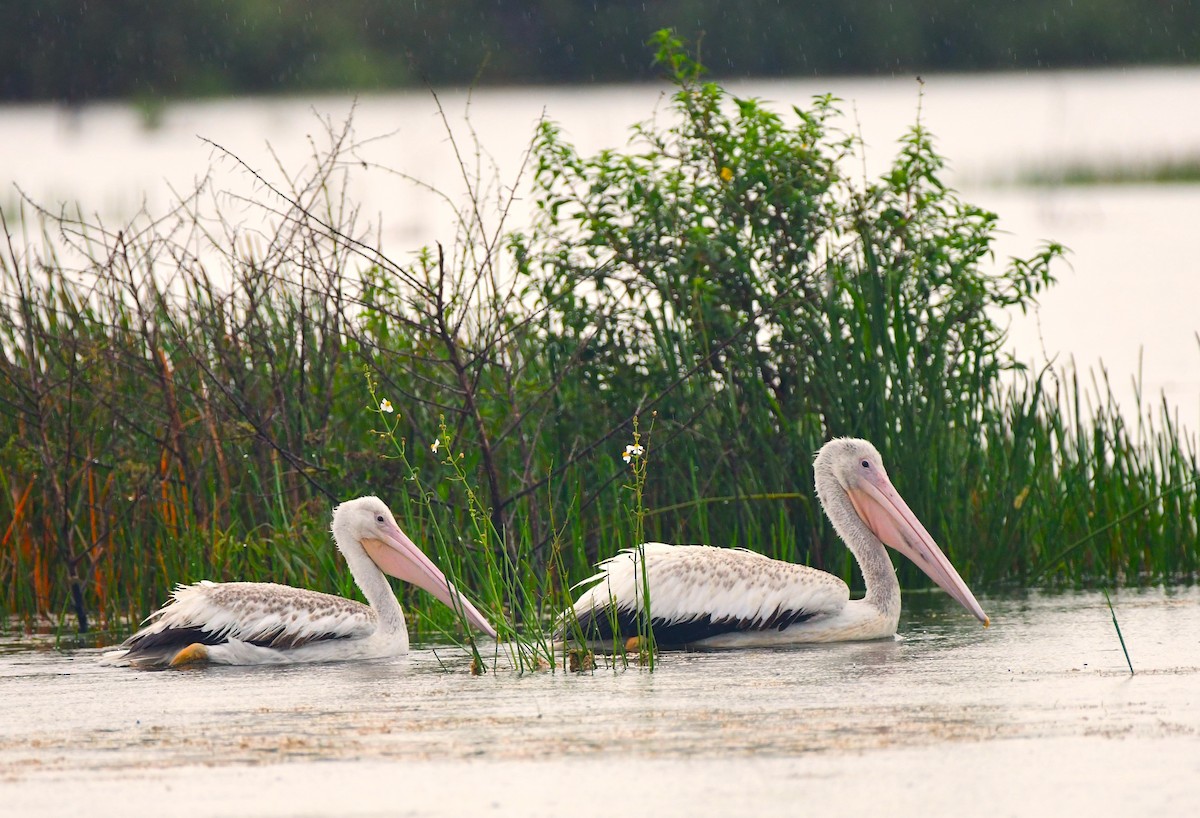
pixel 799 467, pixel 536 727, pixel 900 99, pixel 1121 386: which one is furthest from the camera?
pixel 900 99

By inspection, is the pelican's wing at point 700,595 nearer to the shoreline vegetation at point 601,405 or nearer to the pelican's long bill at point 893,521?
the pelican's long bill at point 893,521

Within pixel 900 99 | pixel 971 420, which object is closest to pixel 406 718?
pixel 971 420

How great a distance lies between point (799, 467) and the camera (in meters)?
9.27

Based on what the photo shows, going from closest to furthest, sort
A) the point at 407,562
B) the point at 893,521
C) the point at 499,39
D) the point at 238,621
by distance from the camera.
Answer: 1. the point at 238,621
2. the point at 407,562
3. the point at 893,521
4. the point at 499,39

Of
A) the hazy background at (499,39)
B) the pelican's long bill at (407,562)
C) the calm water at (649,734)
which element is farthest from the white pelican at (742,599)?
the hazy background at (499,39)

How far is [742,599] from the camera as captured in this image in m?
7.64

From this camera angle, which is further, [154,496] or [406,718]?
[154,496]

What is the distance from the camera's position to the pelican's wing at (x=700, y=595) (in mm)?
7609

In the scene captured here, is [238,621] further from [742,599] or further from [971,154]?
[971,154]

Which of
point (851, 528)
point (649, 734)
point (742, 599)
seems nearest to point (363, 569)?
point (742, 599)

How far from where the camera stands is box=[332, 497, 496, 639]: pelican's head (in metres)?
8.07

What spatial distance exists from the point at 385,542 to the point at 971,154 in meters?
29.3

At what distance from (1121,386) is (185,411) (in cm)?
891

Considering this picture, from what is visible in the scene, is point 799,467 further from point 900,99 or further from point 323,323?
point 900,99
